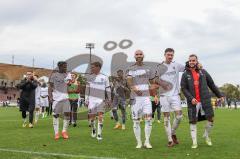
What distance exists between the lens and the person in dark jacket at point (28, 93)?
18.1 metres

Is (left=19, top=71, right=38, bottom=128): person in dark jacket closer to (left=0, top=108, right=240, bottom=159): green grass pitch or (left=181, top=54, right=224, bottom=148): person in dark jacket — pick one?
(left=0, top=108, right=240, bottom=159): green grass pitch

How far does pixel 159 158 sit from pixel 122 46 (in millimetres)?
10985

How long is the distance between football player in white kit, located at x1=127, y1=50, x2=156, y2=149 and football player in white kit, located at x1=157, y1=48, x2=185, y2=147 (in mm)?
483

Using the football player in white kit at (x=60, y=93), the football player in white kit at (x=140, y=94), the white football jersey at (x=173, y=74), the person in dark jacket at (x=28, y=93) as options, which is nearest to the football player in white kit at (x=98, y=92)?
the football player in white kit at (x=60, y=93)

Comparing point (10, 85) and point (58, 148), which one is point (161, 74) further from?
point (10, 85)

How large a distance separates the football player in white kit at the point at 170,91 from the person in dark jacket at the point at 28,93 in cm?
811

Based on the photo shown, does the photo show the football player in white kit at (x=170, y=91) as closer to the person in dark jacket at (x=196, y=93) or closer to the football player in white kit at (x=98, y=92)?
the person in dark jacket at (x=196, y=93)

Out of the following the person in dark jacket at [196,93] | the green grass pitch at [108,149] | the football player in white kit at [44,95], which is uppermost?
the football player in white kit at [44,95]

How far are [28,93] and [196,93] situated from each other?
9.39 m

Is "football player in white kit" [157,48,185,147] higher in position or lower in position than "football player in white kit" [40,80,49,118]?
lower

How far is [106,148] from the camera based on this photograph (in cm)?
1059

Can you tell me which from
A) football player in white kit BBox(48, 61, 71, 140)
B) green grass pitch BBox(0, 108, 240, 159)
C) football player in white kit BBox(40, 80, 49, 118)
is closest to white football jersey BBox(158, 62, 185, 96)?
green grass pitch BBox(0, 108, 240, 159)

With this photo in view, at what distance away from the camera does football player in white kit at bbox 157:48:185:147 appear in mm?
11250

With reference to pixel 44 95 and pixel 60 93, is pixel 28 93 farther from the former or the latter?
pixel 44 95
